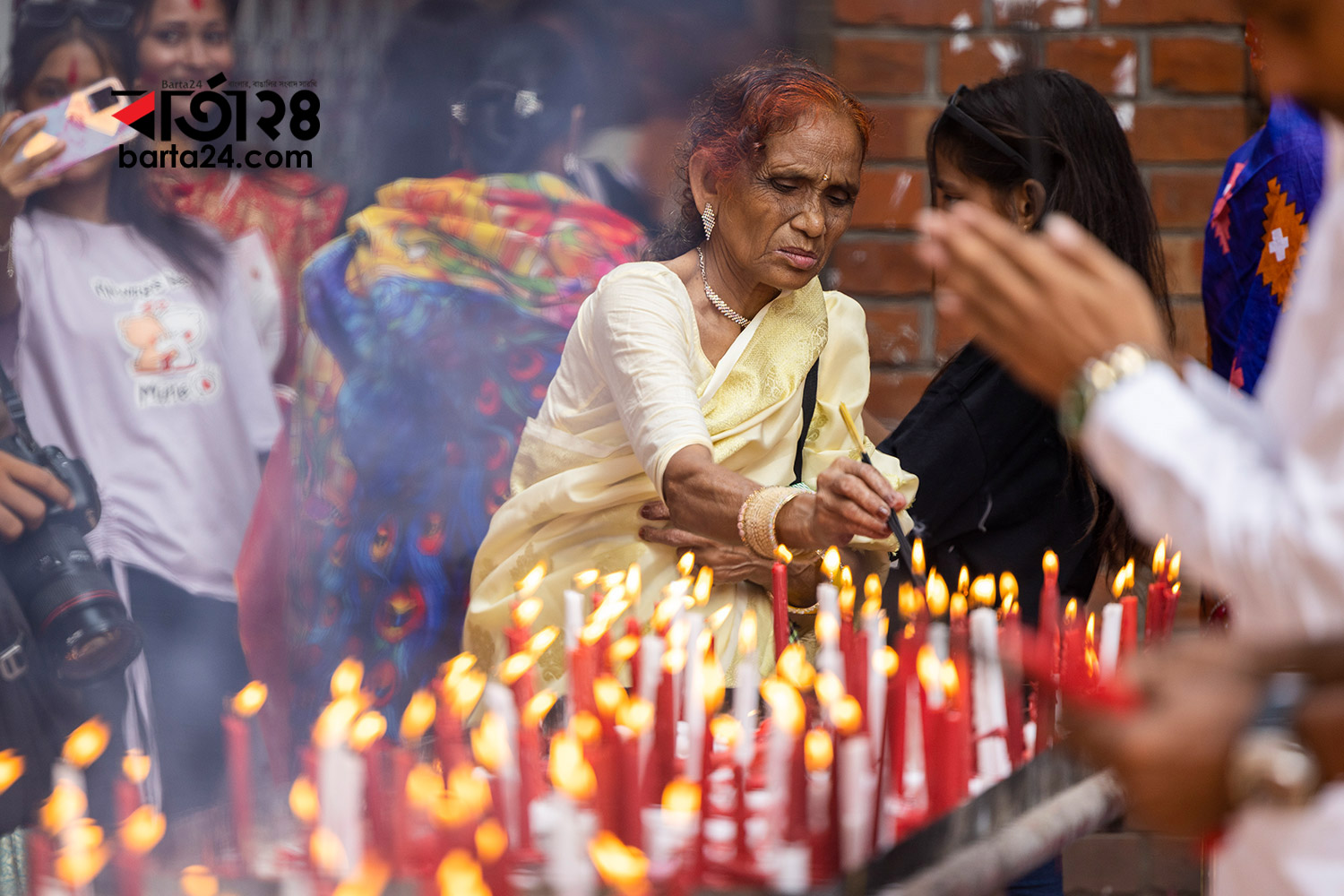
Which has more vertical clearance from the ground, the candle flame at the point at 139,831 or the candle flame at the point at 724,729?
the candle flame at the point at 139,831

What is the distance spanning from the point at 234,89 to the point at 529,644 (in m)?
1.37

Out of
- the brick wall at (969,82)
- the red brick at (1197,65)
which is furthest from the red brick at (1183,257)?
the red brick at (1197,65)

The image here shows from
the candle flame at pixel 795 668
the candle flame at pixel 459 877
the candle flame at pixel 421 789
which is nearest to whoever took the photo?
the candle flame at pixel 459 877

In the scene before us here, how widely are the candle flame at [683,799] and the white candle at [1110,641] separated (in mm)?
586

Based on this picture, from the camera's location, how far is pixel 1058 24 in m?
2.39

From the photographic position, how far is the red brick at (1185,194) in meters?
2.42

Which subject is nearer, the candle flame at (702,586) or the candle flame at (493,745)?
the candle flame at (493,745)

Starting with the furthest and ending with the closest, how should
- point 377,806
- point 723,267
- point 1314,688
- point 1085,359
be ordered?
point 723,267 < point 377,806 < point 1085,359 < point 1314,688

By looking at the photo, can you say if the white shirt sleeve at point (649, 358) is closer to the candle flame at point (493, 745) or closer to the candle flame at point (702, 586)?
the candle flame at point (702, 586)

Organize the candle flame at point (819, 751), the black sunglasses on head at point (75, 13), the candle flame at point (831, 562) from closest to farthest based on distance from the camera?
the candle flame at point (819, 751) < the candle flame at point (831, 562) < the black sunglasses on head at point (75, 13)

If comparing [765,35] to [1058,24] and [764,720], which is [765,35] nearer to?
[1058,24]

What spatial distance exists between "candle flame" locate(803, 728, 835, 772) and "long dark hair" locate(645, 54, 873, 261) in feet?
3.13

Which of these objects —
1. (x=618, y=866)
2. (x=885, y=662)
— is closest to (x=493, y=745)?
(x=618, y=866)

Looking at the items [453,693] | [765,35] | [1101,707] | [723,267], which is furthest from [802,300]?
[1101,707]
